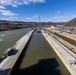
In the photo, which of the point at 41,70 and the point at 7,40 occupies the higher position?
the point at 41,70

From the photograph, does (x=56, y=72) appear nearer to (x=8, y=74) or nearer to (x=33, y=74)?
(x=33, y=74)

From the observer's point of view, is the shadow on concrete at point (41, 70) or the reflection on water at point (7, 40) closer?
the shadow on concrete at point (41, 70)

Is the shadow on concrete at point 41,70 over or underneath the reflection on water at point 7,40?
over

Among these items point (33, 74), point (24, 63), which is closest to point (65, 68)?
point (33, 74)

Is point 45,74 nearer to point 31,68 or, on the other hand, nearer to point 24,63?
point 31,68

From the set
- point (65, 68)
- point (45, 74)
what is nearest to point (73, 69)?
point (65, 68)

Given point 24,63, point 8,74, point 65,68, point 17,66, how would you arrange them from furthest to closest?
point 24,63, point 17,66, point 65,68, point 8,74

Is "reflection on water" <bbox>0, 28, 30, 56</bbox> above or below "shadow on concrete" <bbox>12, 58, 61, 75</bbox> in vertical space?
below

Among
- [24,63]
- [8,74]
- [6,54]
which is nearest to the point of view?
[8,74]

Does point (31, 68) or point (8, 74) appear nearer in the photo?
point (8, 74)

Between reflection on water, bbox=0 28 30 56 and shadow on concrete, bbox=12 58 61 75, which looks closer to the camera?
shadow on concrete, bbox=12 58 61 75

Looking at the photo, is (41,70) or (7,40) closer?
(41,70)
